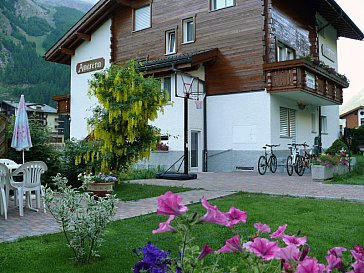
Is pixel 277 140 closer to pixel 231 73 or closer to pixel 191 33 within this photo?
pixel 231 73

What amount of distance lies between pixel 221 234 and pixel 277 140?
11503 mm

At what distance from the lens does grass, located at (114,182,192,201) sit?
830 centimetres

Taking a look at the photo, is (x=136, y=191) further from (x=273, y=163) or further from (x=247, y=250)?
(x=247, y=250)

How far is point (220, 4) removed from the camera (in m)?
16.6

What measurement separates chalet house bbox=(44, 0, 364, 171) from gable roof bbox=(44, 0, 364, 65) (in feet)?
0.28

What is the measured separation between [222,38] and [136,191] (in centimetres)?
941

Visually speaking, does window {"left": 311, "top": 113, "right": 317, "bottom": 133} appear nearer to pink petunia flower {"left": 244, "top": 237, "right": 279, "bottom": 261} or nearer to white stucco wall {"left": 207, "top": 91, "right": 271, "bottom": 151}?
white stucco wall {"left": 207, "top": 91, "right": 271, "bottom": 151}

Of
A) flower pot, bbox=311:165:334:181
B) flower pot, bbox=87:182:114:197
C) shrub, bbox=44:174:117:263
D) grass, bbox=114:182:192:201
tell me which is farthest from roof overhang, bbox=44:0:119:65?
shrub, bbox=44:174:117:263

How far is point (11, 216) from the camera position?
6219 millimetres

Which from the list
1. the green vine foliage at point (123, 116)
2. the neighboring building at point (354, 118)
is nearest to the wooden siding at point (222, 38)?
the green vine foliage at point (123, 116)

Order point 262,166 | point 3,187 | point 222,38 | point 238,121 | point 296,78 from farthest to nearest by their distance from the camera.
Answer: point 222,38 < point 238,121 < point 262,166 < point 296,78 < point 3,187

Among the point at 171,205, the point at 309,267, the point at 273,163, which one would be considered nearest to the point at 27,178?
the point at 171,205

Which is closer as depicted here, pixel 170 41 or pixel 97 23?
pixel 170 41

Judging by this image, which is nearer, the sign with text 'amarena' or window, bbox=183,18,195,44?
window, bbox=183,18,195,44
